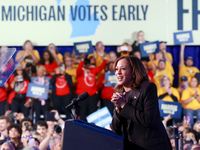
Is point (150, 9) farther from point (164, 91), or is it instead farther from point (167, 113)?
point (167, 113)

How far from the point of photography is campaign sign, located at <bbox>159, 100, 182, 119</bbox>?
22.8 ft

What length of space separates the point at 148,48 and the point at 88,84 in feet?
4.76

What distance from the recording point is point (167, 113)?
700cm

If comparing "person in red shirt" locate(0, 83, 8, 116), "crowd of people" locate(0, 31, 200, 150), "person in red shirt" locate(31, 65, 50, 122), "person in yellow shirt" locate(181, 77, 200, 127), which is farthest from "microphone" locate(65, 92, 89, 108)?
"person in yellow shirt" locate(181, 77, 200, 127)

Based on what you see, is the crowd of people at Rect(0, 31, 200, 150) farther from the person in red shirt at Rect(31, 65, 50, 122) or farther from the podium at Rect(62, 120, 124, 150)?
the podium at Rect(62, 120, 124, 150)

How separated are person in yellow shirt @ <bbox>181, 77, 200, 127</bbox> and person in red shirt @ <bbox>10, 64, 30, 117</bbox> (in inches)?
119

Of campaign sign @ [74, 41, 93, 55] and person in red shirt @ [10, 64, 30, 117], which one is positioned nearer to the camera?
person in red shirt @ [10, 64, 30, 117]

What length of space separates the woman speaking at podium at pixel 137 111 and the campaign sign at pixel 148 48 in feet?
18.2

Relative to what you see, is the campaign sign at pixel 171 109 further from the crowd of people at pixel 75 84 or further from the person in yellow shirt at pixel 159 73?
the person in yellow shirt at pixel 159 73

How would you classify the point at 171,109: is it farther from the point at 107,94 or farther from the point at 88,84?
the point at 88,84

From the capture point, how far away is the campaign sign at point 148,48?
7.66 meters

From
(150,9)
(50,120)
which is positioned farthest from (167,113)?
(150,9)

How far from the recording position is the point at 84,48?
25.0ft

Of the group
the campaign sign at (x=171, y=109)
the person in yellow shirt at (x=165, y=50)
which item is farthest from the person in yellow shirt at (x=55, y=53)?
the campaign sign at (x=171, y=109)
